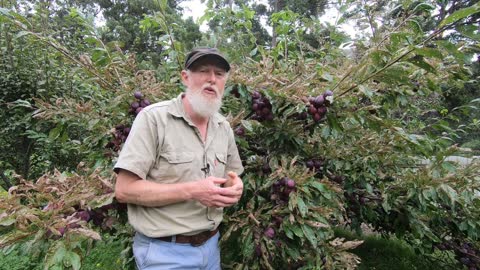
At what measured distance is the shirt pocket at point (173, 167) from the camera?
1602 mm

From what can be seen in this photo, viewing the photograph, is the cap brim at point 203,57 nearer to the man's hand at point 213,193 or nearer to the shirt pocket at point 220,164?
the shirt pocket at point 220,164

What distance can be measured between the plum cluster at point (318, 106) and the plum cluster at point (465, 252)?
1810 millimetres

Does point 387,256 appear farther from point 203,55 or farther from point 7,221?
point 7,221

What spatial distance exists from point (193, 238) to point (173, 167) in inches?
14.7

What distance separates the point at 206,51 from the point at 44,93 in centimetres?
285

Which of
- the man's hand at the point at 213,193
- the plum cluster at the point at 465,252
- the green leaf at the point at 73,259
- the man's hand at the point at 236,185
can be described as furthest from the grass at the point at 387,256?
the green leaf at the point at 73,259

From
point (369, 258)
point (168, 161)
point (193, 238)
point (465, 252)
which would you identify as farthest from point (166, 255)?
point (369, 258)

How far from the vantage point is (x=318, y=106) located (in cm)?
183

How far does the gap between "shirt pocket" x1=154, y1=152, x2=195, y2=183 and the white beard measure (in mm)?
229

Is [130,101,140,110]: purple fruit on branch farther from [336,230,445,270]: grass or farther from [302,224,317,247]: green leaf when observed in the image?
[336,230,445,270]: grass

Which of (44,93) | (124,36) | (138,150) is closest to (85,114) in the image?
(138,150)

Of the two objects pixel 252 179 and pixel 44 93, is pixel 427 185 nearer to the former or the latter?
pixel 252 179

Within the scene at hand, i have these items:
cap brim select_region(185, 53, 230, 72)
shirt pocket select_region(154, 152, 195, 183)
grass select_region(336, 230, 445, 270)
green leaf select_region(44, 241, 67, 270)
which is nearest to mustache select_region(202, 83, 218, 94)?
cap brim select_region(185, 53, 230, 72)

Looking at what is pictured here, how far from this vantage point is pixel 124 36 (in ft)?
53.7
